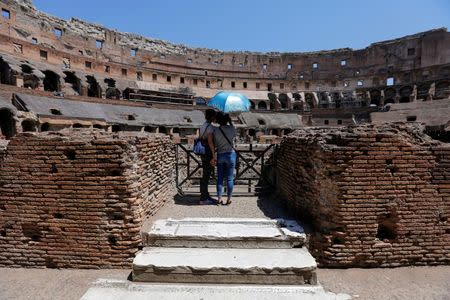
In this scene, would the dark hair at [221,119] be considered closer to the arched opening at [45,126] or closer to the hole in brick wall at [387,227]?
the hole in brick wall at [387,227]

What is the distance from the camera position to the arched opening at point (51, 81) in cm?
3281

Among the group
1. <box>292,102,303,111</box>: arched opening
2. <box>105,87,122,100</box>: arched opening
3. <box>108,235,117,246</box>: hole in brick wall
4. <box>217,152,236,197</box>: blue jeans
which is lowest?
<box>108,235,117,246</box>: hole in brick wall

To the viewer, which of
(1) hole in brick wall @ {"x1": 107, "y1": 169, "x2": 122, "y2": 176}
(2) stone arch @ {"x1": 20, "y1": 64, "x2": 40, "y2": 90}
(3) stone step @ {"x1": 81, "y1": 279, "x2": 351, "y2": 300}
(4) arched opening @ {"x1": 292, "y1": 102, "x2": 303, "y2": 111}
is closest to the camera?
(3) stone step @ {"x1": 81, "y1": 279, "x2": 351, "y2": 300}

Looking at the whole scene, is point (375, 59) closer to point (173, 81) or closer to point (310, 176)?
point (173, 81)

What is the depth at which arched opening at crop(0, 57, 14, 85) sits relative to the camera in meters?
27.4

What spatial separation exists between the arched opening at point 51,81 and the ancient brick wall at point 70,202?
107 ft

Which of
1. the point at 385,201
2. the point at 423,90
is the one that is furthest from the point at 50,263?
the point at 423,90

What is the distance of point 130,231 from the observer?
5156mm

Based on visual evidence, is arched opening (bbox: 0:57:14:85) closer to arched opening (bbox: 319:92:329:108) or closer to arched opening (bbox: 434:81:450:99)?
arched opening (bbox: 319:92:329:108)

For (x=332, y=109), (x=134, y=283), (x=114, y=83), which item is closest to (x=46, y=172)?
(x=134, y=283)

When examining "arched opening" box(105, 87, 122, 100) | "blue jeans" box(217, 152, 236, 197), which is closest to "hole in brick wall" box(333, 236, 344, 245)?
"blue jeans" box(217, 152, 236, 197)

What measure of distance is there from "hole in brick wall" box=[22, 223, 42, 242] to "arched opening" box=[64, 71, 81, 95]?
111 feet

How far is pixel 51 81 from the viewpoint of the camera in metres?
34.1

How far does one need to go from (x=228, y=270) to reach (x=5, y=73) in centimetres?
3456
